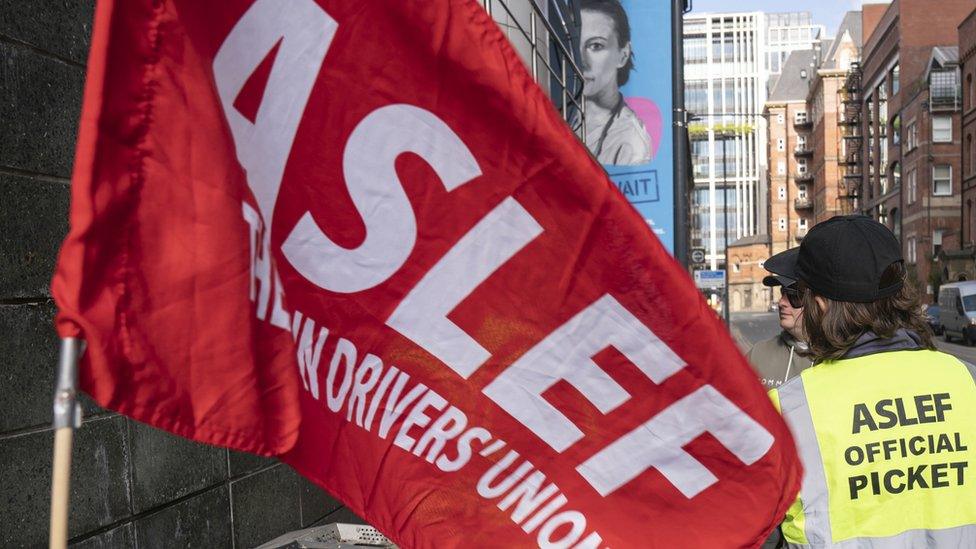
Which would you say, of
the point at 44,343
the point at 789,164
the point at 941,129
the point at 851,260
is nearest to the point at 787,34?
the point at 789,164

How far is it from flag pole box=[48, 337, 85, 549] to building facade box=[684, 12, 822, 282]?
5380 inches

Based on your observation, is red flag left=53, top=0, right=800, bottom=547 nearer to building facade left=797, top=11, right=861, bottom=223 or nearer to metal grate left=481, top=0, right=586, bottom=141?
metal grate left=481, top=0, right=586, bottom=141

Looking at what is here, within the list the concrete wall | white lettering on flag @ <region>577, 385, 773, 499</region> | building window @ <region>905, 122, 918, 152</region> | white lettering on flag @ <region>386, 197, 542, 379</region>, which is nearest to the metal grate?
the concrete wall

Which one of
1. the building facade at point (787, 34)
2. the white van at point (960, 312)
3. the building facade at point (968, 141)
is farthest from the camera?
the building facade at point (787, 34)

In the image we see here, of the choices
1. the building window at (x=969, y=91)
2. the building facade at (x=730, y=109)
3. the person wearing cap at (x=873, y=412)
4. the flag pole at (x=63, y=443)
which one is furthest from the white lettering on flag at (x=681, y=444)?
the building facade at (x=730, y=109)

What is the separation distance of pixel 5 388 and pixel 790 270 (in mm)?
2715

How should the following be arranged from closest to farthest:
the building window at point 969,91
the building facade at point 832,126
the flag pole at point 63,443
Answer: the flag pole at point 63,443 → the building window at point 969,91 → the building facade at point 832,126

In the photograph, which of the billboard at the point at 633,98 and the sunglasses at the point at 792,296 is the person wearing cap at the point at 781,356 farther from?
the billboard at the point at 633,98

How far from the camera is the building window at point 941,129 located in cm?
6256

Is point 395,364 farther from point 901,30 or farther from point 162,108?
point 901,30

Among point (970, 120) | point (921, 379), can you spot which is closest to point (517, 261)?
point (921, 379)

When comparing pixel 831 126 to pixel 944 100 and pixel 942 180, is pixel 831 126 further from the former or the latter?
pixel 944 100

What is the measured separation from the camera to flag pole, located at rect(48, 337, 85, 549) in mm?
1604

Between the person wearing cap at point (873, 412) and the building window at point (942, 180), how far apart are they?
6630 cm
